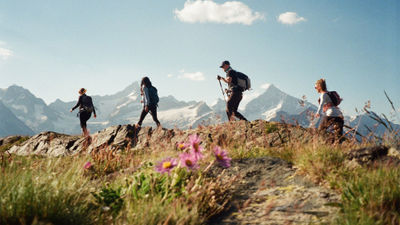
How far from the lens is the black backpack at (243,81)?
10266 mm

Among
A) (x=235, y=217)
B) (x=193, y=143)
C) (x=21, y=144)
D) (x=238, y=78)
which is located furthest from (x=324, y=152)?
(x=21, y=144)

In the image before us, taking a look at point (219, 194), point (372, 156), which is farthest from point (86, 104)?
point (372, 156)

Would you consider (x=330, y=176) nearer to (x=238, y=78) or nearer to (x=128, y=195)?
(x=128, y=195)

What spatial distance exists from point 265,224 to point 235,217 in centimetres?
44

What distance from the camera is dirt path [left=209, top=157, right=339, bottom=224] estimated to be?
286 cm

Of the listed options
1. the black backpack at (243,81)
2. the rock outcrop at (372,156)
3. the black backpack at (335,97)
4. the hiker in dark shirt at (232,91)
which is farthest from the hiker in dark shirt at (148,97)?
the rock outcrop at (372,156)

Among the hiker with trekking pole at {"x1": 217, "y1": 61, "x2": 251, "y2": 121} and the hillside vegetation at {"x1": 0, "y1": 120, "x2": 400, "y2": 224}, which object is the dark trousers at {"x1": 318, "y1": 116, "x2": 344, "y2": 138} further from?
the hiker with trekking pole at {"x1": 217, "y1": 61, "x2": 251, "y2": 121}

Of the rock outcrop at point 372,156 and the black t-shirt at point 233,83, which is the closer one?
the rock outcrop at point 372,156

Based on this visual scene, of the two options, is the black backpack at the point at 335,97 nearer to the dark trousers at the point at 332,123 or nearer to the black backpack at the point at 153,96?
the dark trousers at the point at 332,123

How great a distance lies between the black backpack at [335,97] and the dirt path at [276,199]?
333cm

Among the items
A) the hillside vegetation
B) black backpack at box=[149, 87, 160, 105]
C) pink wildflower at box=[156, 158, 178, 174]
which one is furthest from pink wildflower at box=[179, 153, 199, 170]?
black backpack at box=[149, 87, 160, 105]

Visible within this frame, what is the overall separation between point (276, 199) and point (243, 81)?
7314 millimetres

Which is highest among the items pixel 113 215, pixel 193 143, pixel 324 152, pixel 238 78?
pixel 238 78

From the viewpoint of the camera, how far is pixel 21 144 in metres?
15.6
